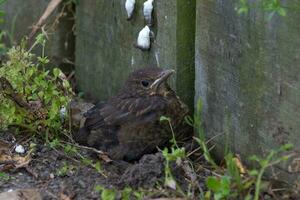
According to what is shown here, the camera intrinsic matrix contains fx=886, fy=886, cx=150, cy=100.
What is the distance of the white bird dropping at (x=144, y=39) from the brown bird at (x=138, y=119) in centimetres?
18

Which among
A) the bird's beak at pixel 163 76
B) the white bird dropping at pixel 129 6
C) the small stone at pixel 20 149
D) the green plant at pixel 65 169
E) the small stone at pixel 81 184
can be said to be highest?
the white bird dropping at pixel 129 6


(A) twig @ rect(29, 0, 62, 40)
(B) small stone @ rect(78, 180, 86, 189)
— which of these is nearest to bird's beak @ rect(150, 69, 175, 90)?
(B) small stone @ rect(78, 180, 86, 189)

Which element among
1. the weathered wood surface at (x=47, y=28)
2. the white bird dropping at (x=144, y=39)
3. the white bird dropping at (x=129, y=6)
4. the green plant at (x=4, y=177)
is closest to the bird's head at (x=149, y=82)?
the white bird dropping at (x=144, y=39)

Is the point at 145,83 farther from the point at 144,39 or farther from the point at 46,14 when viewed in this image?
the point at 46,14

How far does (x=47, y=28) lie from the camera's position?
7.24 metres

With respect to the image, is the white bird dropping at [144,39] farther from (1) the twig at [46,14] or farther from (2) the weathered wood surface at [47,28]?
(1) the twig at [46,14]

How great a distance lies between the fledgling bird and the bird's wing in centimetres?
37

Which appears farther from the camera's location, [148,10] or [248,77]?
[148,10]

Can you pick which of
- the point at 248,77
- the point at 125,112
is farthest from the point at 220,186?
the point at 125,112

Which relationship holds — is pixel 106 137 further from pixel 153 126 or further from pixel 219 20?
pixel 219 20

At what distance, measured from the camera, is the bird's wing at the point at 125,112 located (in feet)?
18.9

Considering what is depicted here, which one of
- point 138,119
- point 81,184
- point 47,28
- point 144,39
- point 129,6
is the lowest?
point 81,184

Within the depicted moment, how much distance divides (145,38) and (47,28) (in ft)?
5.03

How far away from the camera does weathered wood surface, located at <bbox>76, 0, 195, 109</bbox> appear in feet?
18.6
